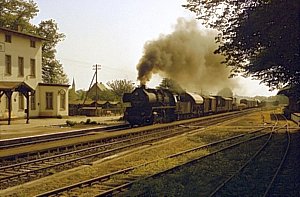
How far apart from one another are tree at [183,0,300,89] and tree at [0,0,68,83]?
34.1 m

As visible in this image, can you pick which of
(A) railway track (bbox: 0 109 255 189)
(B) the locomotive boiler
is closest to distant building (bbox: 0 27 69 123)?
(B) the locomotive boiler

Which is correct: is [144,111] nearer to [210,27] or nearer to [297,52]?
[210,27]

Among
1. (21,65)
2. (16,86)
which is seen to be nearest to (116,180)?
(16,86)

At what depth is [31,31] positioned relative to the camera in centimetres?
5219

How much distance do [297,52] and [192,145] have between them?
7088mm

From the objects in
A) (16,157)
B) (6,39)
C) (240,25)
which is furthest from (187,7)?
(6,39)

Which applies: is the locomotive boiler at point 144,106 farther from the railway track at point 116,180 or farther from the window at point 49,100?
the railway track at point 116,180

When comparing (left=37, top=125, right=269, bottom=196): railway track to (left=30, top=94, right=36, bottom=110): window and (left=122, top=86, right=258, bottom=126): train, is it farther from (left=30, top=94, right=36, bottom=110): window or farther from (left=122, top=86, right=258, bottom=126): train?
(left=30, top=94, right=36, bottom=110): window

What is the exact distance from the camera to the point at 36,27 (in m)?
53.8

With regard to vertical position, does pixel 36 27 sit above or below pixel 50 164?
above

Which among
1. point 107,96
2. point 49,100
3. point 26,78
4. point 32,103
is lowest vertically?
point 32,103

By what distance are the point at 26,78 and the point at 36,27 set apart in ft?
51.6

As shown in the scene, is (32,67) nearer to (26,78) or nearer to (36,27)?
(26,78)

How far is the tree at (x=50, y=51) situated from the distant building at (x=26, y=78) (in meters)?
13.0
